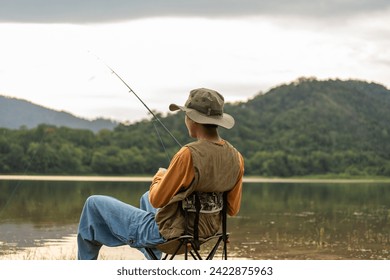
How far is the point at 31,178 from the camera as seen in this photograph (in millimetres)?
30750

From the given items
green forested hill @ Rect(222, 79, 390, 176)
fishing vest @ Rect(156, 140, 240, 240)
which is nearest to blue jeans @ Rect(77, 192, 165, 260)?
fishing vest @ Rect(156, 140, 240, 240)

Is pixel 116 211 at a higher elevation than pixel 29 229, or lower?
higher

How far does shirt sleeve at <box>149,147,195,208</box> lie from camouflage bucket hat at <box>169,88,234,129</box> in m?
0.20

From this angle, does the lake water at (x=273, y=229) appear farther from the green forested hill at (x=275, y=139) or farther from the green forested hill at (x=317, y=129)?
the green forested hill at (x=317, y=129)

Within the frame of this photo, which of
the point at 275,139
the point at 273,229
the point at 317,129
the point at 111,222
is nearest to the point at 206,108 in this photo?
the point at 111,222

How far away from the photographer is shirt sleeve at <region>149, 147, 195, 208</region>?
11.0ft

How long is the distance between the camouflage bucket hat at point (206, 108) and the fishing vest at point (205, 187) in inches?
4.0

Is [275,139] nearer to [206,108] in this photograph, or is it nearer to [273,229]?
[273,229]

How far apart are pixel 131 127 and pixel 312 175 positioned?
36.2ft

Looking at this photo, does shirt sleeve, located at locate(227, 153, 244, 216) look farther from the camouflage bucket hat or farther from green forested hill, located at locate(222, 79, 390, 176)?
green forested hill, located at locate(222, 79, 390, 176)

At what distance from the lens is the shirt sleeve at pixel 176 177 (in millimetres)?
3363

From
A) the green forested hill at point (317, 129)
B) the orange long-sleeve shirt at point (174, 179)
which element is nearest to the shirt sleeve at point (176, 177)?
the orange long-sleeve shirt at point (174, 179)
